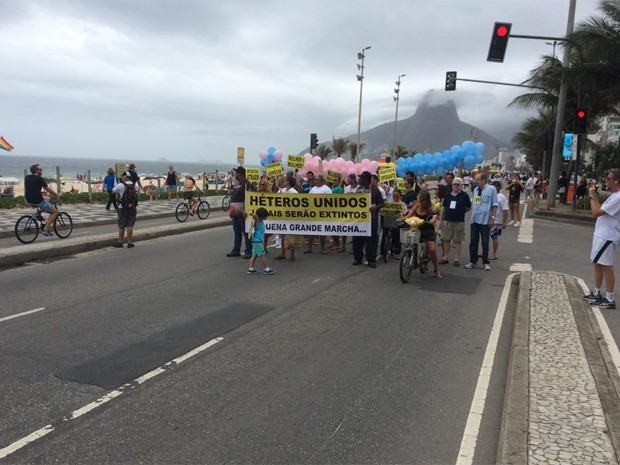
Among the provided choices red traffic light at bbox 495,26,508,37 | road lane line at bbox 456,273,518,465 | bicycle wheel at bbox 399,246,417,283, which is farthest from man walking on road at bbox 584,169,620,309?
red traffic light at bbox 495,26,508,37

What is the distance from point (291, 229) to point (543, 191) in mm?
30304

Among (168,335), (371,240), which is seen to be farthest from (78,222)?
(168,335)

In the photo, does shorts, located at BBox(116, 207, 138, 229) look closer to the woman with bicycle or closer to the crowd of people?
the crowd of people

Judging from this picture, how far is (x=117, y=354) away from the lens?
502 centimetres

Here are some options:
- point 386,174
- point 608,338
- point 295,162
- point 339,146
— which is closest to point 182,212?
point 295,162

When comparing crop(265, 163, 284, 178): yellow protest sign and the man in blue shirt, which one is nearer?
the man in blue shirt

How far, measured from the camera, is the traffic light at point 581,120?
1874 cm

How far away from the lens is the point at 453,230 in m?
10.1

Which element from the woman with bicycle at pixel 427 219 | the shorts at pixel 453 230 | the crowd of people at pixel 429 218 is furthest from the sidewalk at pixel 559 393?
the shorts at pixel 453 230

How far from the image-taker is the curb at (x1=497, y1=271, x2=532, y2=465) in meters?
3.18

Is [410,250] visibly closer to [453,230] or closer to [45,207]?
[453,230]

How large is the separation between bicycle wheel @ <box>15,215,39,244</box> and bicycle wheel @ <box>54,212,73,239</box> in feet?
2.21

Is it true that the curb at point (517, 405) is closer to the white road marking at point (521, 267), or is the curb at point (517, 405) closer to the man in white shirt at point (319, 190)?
the white road marking at point (521, 267)

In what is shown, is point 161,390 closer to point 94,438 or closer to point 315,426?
point 94,438
